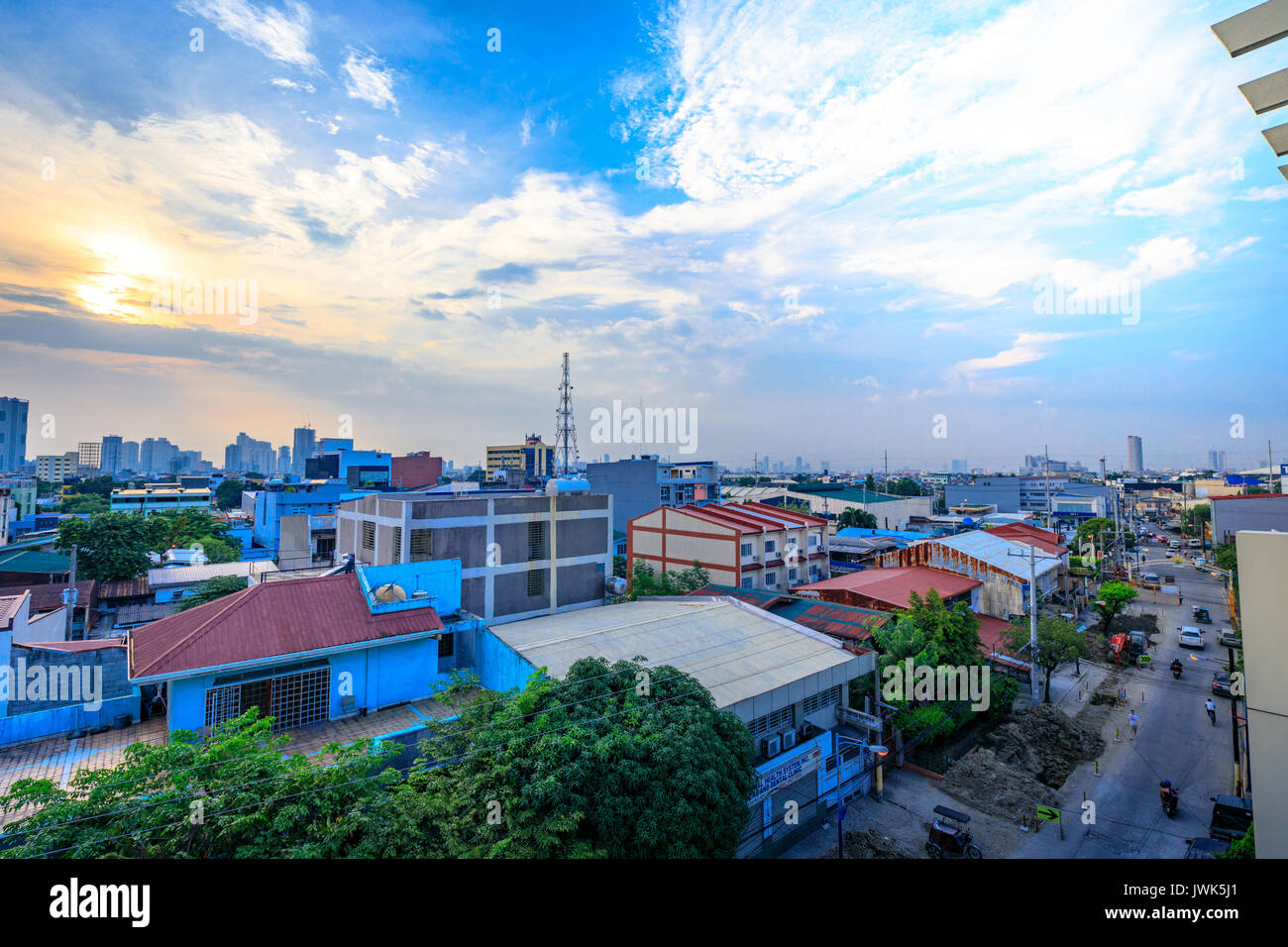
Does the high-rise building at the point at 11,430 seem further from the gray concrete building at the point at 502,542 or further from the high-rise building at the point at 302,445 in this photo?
the gray concrete building at the point at 502,542

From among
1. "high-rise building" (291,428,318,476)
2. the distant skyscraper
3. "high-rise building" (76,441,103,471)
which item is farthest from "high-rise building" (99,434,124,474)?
the distant skyscraper

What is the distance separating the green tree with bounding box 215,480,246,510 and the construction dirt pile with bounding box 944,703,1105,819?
86.8 meters

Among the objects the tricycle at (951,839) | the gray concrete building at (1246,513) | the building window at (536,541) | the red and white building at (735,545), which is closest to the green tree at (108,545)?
the building window at (536,541)

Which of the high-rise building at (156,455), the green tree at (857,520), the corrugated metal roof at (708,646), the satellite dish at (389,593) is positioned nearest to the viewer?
the corrugated metal roof at (708,646)

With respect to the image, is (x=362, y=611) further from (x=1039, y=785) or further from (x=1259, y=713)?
(x=1039, y=785)

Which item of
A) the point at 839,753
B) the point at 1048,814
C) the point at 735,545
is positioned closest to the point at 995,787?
the point at 1048,814

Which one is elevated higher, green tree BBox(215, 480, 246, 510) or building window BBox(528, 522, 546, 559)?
green tree BBox(215, 480, 246, 510)

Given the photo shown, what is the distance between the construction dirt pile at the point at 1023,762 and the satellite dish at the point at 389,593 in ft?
48.7

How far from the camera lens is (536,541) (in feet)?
72.0

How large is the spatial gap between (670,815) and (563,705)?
2353 mm

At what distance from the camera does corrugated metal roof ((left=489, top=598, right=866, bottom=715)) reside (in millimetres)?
12880

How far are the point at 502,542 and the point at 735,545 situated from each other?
43.5 feet

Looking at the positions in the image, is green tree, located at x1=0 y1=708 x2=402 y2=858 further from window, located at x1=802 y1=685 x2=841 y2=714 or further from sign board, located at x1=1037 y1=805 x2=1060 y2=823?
sign board, located at x1=1037 y1=805 x2=1060 y2=823

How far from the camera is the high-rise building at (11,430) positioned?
255ft
